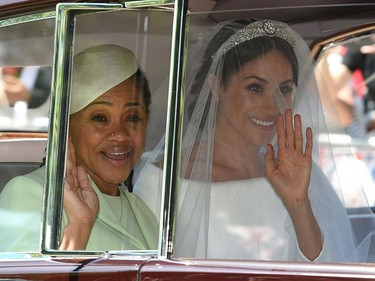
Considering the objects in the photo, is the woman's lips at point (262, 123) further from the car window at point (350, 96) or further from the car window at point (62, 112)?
the car window at point (62, 112)

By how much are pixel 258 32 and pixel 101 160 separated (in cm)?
67

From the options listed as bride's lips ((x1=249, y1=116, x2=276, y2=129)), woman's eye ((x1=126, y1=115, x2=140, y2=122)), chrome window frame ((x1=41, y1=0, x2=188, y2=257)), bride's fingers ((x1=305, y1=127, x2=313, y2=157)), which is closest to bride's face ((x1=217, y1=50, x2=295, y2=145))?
bride's lips ((x1=249, y1=116, x2=276, y2=129))

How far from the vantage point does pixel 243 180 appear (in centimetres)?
312

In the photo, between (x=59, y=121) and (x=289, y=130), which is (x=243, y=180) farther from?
(x=59, y=121)

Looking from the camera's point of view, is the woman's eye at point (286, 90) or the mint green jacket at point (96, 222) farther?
the woman's eye at point (286, 90)

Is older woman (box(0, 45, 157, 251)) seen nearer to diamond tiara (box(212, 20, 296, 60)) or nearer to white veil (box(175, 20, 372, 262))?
white veil (box(175, 20, 372, 262))

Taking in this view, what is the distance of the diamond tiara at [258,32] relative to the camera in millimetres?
3184

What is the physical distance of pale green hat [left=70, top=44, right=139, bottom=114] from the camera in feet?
9.34

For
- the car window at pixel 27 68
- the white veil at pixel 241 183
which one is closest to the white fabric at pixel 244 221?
the white veil at pixel 241 183

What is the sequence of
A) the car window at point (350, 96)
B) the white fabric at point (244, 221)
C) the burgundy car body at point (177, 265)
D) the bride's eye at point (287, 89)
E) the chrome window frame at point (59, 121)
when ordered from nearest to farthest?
1. the burgundy car body at point (177, 265)
2. the chrome window frame at point (59, 121)
3. the white fabric at point (244, 221)
4. the bride's eye at point (287, 89)
5. the car window at point (350, 96)

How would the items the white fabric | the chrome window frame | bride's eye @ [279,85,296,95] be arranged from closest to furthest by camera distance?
the chrome window frame, the white fabric, bride's eye @ [279,85,296,95]

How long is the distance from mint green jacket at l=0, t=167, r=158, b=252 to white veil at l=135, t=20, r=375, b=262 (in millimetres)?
55

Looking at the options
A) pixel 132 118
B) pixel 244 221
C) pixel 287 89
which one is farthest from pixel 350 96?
pixel 132 118

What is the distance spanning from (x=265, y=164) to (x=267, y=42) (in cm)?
41
